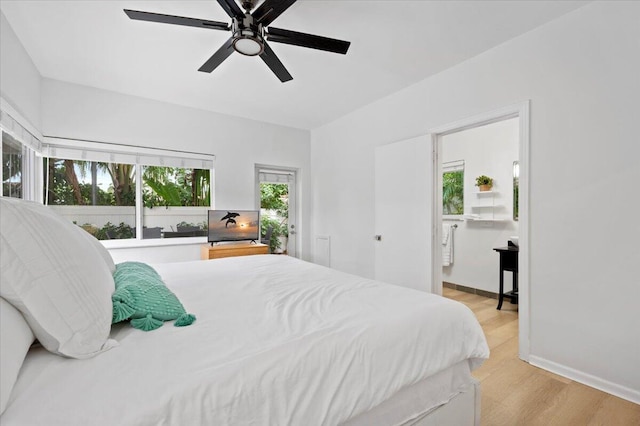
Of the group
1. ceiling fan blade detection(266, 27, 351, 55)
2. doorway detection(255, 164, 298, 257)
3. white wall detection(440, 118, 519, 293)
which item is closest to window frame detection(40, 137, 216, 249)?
doorway detection(255, 164, 298, 257)

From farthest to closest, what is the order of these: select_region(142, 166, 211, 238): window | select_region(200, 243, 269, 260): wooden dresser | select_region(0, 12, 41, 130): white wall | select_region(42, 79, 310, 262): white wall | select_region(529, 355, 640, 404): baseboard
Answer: select_region(142, 166, 211, 238): window
select_region(200, 243, 269, 260): wooden dresser
select_region(42, 79, 310, 262): white wall
select_region(0, 12, 41, 130): white wall
select_region(529, 355, 640, 404): baseboard

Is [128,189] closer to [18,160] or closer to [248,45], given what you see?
[18,160]

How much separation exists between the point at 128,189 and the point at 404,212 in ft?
11.4

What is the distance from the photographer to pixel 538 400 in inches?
75.0

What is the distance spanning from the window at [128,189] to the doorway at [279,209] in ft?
3.10

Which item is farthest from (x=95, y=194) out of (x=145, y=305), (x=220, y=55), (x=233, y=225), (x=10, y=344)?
(x=10, y=344)

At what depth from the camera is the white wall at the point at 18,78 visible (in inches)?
88.7

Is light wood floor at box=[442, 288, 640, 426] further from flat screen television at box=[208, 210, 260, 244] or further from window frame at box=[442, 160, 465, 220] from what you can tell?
flat screen television at box=[208, 210, 260, 244]

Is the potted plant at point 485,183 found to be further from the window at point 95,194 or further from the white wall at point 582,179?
the window at point 95,194

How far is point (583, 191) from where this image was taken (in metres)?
2.12

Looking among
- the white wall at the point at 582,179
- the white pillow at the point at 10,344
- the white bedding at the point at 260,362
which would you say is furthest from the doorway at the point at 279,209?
the white pillow at the point at 10,344

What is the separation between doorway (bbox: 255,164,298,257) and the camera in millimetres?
4910

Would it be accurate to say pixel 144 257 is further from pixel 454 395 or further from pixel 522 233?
pixel 522 233

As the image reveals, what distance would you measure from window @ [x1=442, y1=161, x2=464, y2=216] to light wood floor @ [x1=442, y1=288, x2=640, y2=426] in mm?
2524
